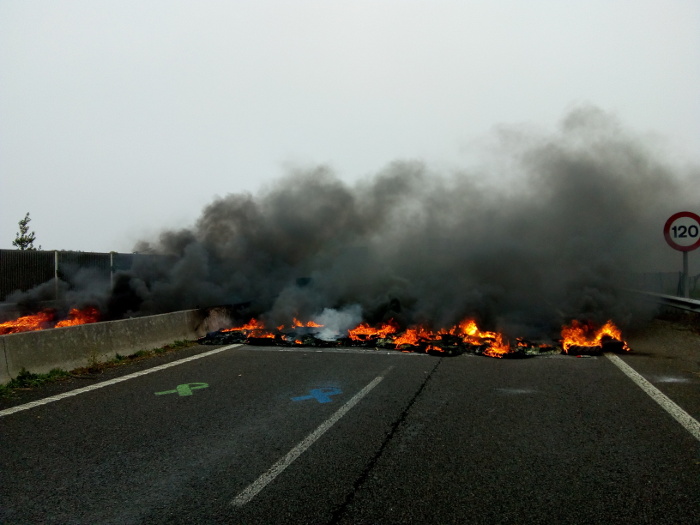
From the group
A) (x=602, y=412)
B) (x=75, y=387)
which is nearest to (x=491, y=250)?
(x=602, y=412)

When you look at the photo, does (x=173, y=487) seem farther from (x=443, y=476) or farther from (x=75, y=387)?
(x=75, y=387)

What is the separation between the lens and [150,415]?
18.6 ft

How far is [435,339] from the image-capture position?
37.7ft

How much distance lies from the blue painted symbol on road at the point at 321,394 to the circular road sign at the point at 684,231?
7647 millimetres

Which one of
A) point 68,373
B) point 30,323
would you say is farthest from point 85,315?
point 68,373

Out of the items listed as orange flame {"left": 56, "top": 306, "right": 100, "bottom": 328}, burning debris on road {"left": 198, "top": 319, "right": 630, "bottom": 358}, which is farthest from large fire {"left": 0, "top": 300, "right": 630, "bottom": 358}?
orange flame {"left": 56, "top": 306, "right": 100, "bottom": 328}

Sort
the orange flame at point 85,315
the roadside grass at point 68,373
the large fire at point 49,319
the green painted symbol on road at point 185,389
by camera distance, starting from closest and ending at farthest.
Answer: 1. the green painted symbol on road at point 185,389
2. the roadside grass at point 68,373
3. the large fire at point 49,319
4. the orange flame at point 85,315

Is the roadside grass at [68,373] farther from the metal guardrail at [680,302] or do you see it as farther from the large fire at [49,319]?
the metal guardrail at [680,302]

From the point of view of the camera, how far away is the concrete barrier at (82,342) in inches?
287

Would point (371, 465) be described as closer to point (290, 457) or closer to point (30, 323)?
point (290, 457)

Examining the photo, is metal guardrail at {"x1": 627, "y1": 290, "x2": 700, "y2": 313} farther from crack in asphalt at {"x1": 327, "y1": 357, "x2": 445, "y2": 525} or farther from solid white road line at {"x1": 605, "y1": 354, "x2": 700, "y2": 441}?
Result: crack in asphalt at {"x1": 327, "y1": 357, "x2": 445, "y2": 525}

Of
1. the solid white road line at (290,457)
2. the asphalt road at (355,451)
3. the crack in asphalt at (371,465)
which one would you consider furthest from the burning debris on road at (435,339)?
the solid white road line at (290,457)

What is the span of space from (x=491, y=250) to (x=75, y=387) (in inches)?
455

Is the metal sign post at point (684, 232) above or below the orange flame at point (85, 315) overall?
above
